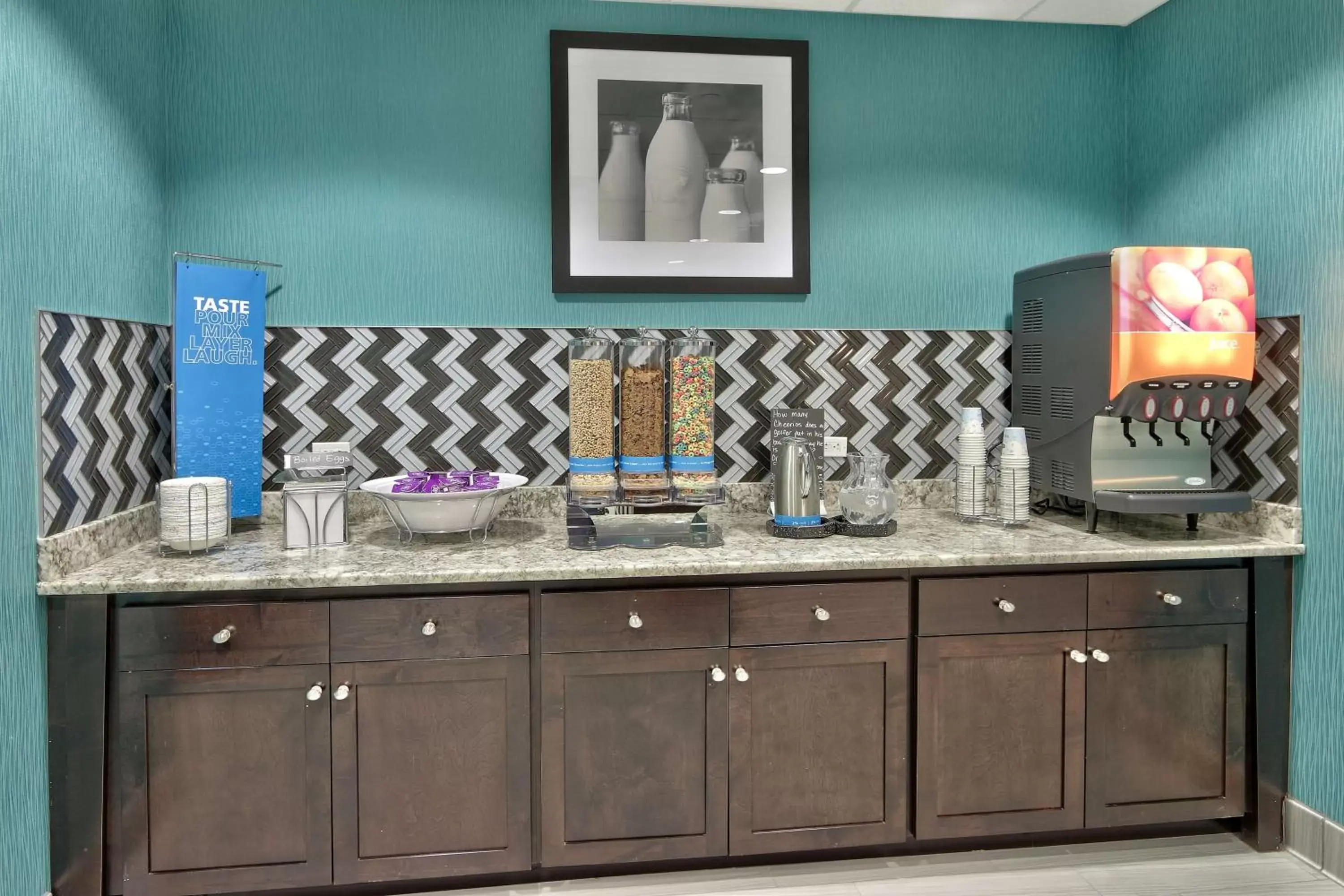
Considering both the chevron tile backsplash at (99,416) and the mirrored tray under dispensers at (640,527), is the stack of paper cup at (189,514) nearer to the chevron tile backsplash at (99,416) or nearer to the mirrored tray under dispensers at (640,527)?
the chevron tile backsplash at (99,416)

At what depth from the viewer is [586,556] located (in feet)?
7.33

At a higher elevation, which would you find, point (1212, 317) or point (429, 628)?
point (1212, 317)

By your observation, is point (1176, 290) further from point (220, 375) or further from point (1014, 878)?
point (220, 375)

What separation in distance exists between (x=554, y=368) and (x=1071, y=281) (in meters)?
1.55

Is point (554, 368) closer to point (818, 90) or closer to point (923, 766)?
point (818, 90)

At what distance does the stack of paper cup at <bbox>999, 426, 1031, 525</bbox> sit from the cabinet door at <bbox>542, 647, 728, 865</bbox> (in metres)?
1.03

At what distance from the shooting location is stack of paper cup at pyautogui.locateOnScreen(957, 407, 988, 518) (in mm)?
2725

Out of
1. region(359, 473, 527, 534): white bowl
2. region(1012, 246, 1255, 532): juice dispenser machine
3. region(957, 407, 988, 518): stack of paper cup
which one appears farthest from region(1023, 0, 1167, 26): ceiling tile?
region(359, 473, 527, 534): white bowl

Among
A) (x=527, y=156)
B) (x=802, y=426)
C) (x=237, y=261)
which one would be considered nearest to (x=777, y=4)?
(x=527, y=156)

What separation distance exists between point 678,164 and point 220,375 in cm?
150

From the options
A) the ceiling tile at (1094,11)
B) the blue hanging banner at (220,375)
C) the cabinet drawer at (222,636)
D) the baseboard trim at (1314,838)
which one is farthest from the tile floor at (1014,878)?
the ceiling tile at (1094,11)

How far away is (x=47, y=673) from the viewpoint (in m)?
2.00

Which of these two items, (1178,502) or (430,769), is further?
(1178,502)

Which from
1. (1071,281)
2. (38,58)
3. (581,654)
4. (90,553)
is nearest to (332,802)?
(581,654)
